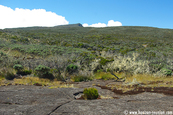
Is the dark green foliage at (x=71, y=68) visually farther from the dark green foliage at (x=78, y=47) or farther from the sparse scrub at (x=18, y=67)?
the sparse scrub at (x=18, y=67)

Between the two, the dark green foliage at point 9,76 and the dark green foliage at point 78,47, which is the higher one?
the dark green foliage at point 78,47

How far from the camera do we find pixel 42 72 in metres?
11.6

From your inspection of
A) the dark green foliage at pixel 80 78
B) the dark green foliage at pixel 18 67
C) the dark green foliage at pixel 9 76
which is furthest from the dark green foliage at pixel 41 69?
the dark green foliage at pixel 80 78

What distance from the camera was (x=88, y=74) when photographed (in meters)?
13.2

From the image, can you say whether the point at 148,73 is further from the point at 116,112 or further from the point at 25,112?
the point at 25,112

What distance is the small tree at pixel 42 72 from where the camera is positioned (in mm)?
11484

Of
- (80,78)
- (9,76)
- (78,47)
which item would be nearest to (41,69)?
(9,76)

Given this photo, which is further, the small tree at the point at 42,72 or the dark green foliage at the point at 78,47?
the dark green foliage at the point at 78,47

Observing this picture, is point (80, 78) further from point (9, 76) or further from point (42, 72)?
point (9, 76)

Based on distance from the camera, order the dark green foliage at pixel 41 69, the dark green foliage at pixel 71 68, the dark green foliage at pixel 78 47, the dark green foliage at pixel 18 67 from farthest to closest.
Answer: the dark green foliage at pixel 78 47 < the dark green foliage at pixel 71 68 < the dark green foliage at pixel 18 67 < the dark green foliage at pixel 41 69

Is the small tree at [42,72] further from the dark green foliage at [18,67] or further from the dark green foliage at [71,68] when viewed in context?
the dark green foliage at [71,68]

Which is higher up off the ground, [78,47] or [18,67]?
[78,47]

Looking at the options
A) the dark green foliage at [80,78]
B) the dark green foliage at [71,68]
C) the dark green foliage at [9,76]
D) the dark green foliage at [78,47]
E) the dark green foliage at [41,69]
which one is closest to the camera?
the dark green foliage at [9,76]

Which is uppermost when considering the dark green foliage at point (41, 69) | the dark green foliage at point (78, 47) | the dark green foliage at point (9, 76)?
the dark green foliage at point (78, 47)
